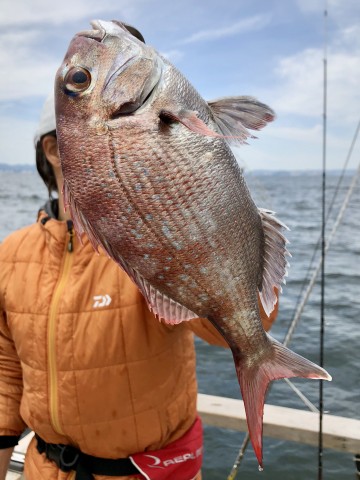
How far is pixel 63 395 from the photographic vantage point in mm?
1935

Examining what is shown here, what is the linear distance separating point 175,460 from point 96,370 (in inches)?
20.0

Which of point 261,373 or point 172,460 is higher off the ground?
point 261,373

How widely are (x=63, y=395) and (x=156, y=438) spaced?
1.36 feet

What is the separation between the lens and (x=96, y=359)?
1.91 m

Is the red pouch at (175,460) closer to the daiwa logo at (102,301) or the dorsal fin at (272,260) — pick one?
the daiwa logo at (102,301)

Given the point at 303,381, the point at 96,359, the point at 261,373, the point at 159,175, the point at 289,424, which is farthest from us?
the point at 303,381

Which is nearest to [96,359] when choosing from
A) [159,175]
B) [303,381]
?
[159,175]

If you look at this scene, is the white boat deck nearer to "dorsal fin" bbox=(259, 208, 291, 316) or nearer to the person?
the person

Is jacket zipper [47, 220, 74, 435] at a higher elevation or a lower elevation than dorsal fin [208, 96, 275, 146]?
lower

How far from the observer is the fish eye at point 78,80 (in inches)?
41.9

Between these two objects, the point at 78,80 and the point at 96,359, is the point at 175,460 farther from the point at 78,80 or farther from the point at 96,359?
the point at 78,80

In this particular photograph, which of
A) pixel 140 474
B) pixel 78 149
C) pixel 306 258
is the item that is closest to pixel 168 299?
pixel 78 149

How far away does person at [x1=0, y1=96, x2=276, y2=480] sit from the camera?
192cm

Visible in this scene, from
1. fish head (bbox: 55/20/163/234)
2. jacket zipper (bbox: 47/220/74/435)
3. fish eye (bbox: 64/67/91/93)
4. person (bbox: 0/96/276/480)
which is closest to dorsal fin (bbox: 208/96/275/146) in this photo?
fish head (bbox: 55/20/163/234)
